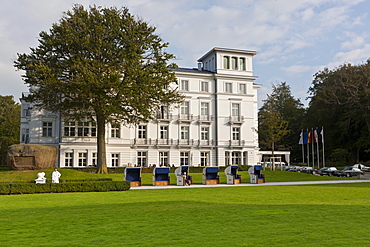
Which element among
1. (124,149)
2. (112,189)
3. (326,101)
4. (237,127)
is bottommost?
(112,189)

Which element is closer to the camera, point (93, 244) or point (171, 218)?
point (93, 244)

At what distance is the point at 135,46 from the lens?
38250 mm

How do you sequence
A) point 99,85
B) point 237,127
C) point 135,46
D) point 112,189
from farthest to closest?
point 237,127 → point 135,46 → point 99,85 → point 112,189

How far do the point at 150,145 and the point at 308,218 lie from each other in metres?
43.8

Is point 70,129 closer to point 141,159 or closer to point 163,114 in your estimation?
point 141,159

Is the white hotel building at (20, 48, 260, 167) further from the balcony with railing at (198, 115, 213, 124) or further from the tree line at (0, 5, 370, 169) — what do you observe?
the tree line at (0, 5, 370, 169)

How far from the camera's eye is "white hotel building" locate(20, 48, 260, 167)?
50.6m

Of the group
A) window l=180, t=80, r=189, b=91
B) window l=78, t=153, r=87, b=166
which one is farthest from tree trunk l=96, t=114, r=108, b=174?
window l=180, t=80, r=189, b=91

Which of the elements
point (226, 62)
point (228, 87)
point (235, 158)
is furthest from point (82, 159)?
point (226, 62)

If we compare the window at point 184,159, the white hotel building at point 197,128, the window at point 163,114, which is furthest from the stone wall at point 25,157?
the window at point 184,159

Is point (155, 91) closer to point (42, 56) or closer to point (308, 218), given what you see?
point (42, 56)

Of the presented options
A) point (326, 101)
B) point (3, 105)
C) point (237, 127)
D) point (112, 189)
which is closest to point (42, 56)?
point (112, 189)

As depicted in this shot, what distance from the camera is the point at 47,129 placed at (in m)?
49.7

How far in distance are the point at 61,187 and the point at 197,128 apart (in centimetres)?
3508
